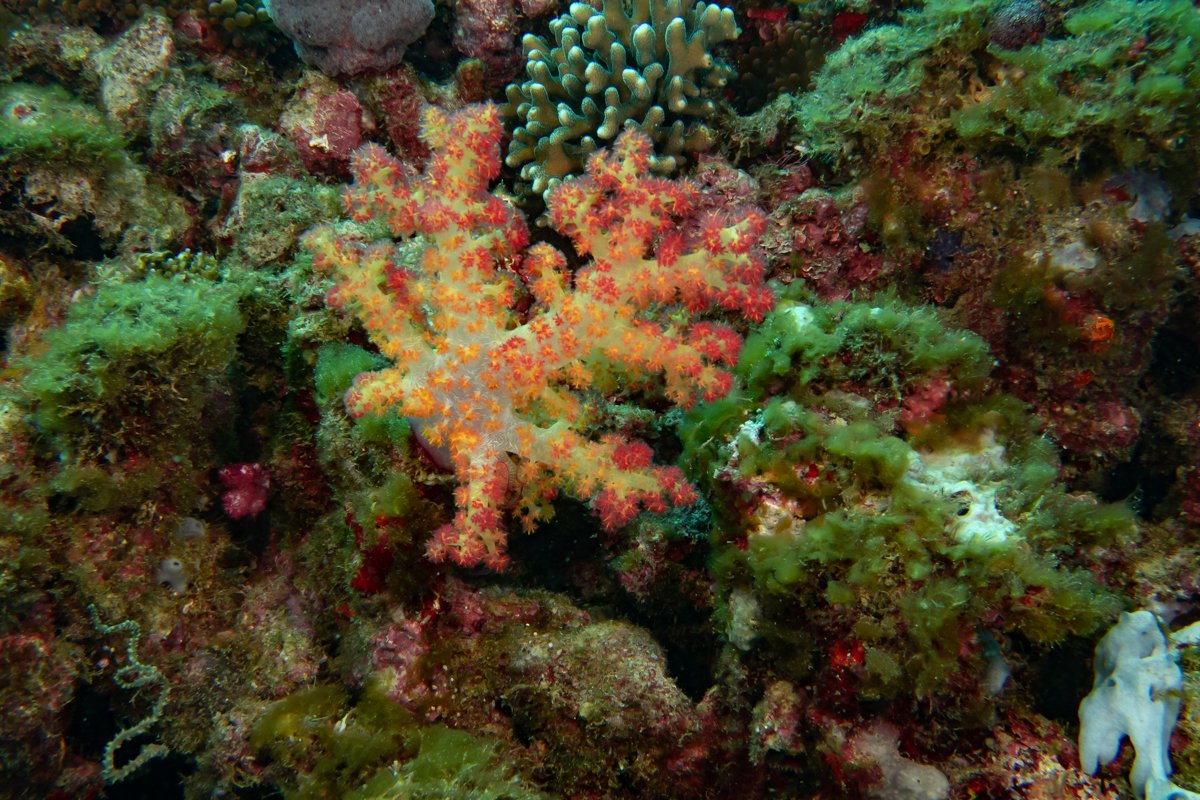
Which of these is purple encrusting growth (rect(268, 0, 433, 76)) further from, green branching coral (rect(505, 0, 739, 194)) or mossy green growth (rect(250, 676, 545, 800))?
mossy green growth (rect(250, 676, 545, 800))

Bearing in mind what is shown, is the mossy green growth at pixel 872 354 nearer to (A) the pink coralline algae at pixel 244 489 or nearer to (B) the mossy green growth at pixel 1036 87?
(B) the mossy green growth at pixel 1036 87

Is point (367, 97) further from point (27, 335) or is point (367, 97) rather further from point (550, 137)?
point (27, 335)

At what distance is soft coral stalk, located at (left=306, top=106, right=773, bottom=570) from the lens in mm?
2473

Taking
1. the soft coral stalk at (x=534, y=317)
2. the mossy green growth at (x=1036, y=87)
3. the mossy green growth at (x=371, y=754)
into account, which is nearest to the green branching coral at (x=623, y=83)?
the mossy green growth at (x=1036, y=87)

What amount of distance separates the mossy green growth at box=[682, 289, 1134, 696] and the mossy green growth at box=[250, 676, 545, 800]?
1385mm

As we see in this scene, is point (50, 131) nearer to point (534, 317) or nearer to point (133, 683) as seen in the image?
point (133, 683)

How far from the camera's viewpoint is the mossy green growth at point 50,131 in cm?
420

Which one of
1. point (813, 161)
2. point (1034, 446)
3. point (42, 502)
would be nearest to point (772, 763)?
point (1034, 446)

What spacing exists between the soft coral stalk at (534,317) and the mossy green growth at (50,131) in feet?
10.8

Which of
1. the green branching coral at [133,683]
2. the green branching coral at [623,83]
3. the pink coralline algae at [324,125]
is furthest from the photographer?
the pink coralline algae at [324,125]

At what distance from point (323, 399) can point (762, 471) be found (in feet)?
7.85

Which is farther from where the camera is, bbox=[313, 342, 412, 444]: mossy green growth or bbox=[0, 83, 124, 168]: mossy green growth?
bbox=[0, 83, 124, 168]: mossy green growth

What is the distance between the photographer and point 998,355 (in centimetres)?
345

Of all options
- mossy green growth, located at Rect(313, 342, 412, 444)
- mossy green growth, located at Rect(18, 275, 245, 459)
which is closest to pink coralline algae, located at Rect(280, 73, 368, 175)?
mossy green growth, located at Rect(18, 275, 245, 459)
